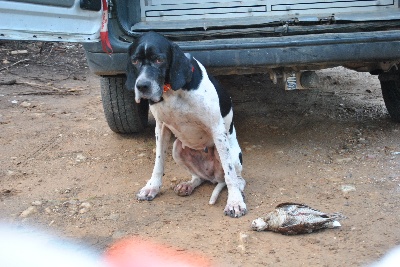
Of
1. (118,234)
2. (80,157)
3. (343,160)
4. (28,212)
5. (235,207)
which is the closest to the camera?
(118,234)

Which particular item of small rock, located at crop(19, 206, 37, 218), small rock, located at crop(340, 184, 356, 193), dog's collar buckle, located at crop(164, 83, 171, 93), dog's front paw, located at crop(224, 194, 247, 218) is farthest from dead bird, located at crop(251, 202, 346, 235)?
small rock, located at crop(19, 206, 37, 218)

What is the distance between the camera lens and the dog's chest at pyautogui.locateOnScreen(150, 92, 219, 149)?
399 centimetres

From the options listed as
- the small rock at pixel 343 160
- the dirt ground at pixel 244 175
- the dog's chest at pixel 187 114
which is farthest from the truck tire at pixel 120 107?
the small rock at pixel 343 160

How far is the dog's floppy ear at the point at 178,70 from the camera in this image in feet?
12.5

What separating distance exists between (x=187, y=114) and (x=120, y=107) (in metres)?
1.28

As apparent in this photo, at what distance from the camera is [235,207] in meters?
3.91

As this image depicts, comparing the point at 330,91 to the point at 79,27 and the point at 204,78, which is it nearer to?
the point at 204,78

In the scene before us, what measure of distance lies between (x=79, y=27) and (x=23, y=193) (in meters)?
1.19

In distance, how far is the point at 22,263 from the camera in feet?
11.1

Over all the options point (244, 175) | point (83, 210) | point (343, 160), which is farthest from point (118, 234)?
point (343, 160)

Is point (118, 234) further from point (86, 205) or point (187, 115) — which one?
point (187, 115)

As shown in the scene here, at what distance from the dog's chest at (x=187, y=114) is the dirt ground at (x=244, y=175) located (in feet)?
1.46

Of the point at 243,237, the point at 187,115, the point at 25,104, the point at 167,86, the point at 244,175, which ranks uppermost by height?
the point at 167,86

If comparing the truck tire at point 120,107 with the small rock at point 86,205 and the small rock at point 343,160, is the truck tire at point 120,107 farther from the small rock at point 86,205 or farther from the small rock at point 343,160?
the small rock at point 343,160
